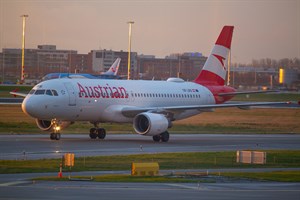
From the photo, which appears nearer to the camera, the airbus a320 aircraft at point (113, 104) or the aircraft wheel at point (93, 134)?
the airbus a320 aircraft at point (113, 104)

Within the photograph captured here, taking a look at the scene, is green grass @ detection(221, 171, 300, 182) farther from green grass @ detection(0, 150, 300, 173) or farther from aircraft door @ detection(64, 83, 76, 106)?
aircraft door @ detection(64, 83, 76, 106)

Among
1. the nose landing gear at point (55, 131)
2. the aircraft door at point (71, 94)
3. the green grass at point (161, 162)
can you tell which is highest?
the aircraft door at point (71, 94)

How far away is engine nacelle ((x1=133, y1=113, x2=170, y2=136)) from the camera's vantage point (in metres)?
49.6

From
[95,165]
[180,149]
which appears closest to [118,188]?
[95,165]

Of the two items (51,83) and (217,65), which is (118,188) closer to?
(51,83)

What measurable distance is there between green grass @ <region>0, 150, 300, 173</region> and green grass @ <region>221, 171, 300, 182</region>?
11.0 ft

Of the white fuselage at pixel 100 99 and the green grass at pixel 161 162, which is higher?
the white fuselage at pixel 100 99

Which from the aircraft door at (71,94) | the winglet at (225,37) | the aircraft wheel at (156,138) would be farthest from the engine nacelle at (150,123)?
the winglet at (225,37)

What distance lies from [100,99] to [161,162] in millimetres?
15487

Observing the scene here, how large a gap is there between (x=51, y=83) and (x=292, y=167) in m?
19.1

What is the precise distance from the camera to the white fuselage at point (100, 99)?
48.4 metres

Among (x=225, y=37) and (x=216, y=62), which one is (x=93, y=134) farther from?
(x=225, y=37)

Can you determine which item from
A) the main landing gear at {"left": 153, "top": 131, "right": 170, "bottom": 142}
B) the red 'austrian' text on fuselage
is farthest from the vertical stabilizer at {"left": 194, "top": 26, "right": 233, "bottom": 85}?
the main landing gear at {"left": 153, "top": 131, "right": 170, "bottom": 142}

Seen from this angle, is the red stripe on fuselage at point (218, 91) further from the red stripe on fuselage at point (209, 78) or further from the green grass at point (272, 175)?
the green grass at point (272, 175)
